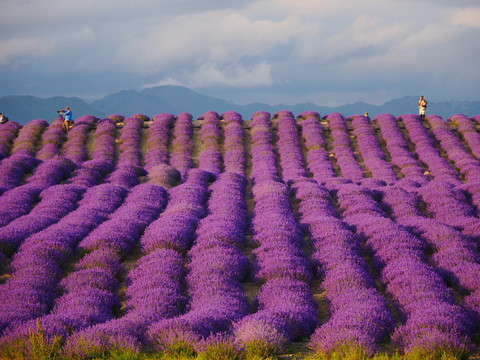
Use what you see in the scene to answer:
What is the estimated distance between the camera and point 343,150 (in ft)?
102

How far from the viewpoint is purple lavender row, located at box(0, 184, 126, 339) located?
6.98 meters

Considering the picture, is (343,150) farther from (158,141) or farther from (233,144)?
(158,141)

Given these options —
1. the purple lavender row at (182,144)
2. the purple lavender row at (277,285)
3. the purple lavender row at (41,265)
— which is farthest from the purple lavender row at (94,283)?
the purple lavender row at (182,144)

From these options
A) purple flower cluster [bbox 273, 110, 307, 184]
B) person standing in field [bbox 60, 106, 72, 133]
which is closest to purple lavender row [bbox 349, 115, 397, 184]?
purple flower cluster [bbox 273, 110, 307, 184]

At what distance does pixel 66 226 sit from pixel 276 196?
23.8 feet

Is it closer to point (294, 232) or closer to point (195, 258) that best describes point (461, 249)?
point (294, 232)

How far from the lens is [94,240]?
10.5 meters

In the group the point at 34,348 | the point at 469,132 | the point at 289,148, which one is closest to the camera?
the point at 34,348

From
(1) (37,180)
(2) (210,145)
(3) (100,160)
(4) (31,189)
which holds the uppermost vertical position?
(2) (210,145)

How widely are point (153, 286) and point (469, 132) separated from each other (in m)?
33.4

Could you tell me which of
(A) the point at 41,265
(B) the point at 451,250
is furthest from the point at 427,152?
(A) the point at 41,265

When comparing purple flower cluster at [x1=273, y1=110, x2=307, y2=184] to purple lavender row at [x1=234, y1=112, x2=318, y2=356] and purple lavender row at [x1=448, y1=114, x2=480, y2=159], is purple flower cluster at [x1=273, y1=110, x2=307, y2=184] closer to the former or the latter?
purple lavender row at [x1=234, y1=112, x2=318, y2=356]

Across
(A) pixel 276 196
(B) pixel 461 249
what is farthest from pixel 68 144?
(B) pixel 461 249

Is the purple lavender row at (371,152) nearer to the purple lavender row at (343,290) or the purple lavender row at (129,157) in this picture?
the purple lavender row at (343,290)
